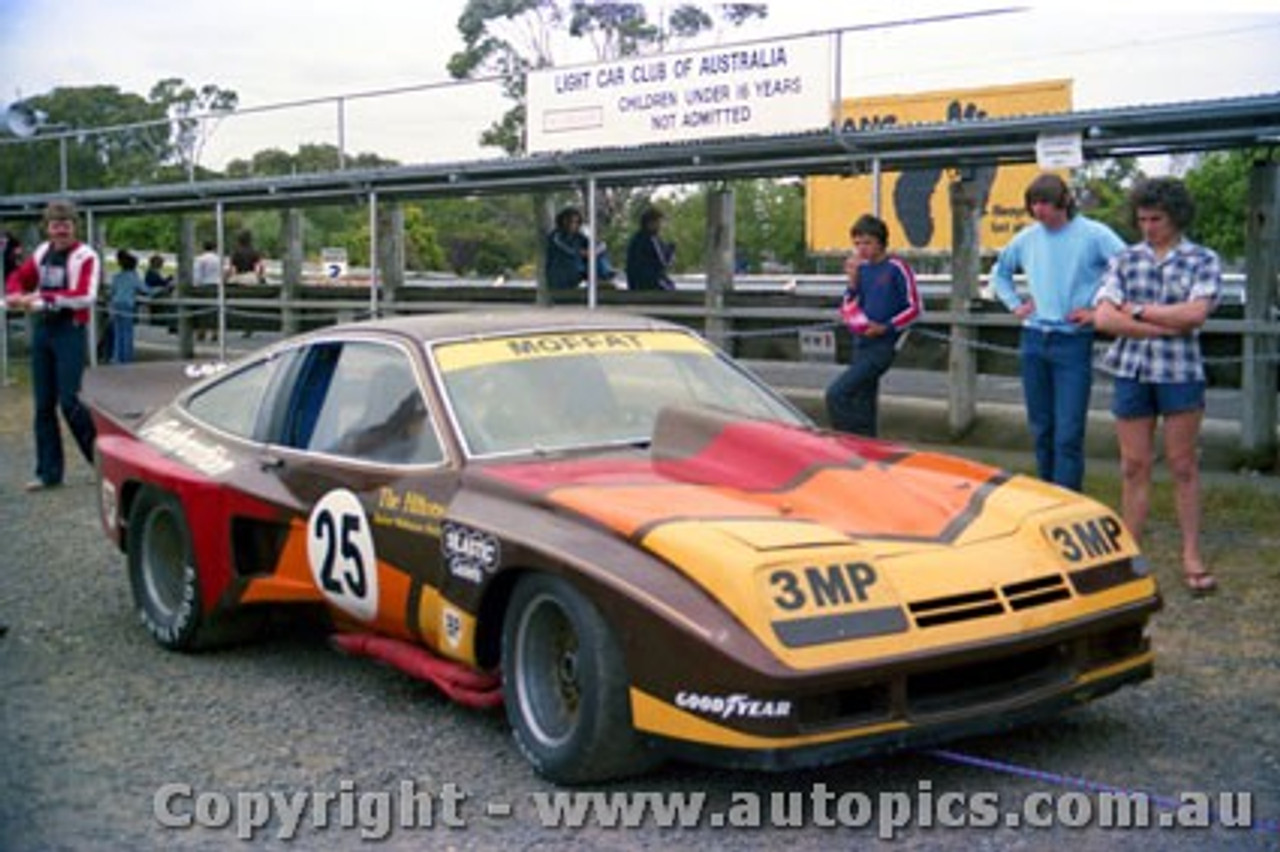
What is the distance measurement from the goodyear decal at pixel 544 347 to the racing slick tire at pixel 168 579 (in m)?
1.33

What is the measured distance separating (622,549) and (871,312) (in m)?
4.61

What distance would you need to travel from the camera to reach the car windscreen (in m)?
4.85

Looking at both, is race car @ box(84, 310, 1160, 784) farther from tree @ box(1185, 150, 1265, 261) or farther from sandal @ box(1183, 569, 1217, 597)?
tree @ box(1185, 150, 1265, 261)

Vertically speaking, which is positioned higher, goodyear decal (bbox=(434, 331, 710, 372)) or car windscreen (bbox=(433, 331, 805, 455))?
goodyear decal (bbox=(434, 331, 710, 372))

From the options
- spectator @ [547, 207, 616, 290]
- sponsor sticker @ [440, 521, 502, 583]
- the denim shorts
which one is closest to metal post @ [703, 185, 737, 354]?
spectator @ [547, 207, 616, 290]

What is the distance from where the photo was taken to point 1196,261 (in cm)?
→ 610

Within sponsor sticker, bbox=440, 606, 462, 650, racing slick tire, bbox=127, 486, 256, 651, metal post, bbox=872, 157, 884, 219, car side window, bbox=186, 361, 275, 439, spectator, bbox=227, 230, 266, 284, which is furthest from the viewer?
spectator, bbox=227, 230, 266, 284

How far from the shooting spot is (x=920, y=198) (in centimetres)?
3039

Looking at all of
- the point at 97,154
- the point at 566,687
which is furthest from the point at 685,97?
the point at 97,154

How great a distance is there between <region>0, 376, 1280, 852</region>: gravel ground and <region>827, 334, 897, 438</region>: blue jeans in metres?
2.56

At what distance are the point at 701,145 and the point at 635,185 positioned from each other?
6.49ft

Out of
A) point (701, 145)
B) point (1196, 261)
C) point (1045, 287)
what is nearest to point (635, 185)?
point (701, 145)

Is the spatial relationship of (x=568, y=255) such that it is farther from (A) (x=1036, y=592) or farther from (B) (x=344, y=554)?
(A) (x=1036, y=592)

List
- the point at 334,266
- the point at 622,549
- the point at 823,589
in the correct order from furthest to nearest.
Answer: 1. the point at 334,266
2. the point at 622,549
3. the point at 823,589
